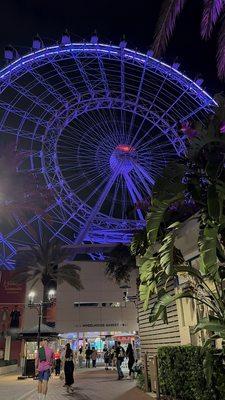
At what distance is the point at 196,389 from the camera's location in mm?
8977

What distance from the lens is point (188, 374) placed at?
9.48m

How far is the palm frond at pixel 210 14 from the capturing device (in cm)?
854

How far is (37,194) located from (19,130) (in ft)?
44.3

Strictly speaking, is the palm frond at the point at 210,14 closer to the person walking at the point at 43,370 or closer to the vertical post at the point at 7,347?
the person walking at the point at 43,370

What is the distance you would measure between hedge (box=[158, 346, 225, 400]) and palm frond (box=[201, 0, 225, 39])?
21.6ft

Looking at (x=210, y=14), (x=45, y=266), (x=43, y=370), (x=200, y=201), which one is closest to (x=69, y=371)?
(x=43, y=370)

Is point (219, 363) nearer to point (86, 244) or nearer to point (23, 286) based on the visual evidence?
point (23, 286)

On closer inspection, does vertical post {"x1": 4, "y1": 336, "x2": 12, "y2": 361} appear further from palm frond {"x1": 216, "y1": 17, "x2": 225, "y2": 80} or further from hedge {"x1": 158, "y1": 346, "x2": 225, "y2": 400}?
palm frond {"x1": 216, "y1": 17, "x2": 225, "y2": 80}

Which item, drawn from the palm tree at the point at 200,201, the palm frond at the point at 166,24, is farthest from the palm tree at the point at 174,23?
the palm tree at the point at 200,201

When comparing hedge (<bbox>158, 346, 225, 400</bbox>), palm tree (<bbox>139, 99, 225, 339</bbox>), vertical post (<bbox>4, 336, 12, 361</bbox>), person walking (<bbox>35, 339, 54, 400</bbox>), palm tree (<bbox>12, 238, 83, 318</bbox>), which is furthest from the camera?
palm tree (<bbox>12, 238, 83, 318</bbox>)

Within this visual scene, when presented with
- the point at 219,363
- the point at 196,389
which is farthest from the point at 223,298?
the point at 196,389

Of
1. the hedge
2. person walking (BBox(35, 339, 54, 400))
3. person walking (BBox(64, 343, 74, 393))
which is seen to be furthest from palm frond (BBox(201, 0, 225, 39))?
person walking (BBox(64, 343, 74, 393))

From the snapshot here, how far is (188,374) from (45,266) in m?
30.7

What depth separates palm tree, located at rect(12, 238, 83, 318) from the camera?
39.2 metres
